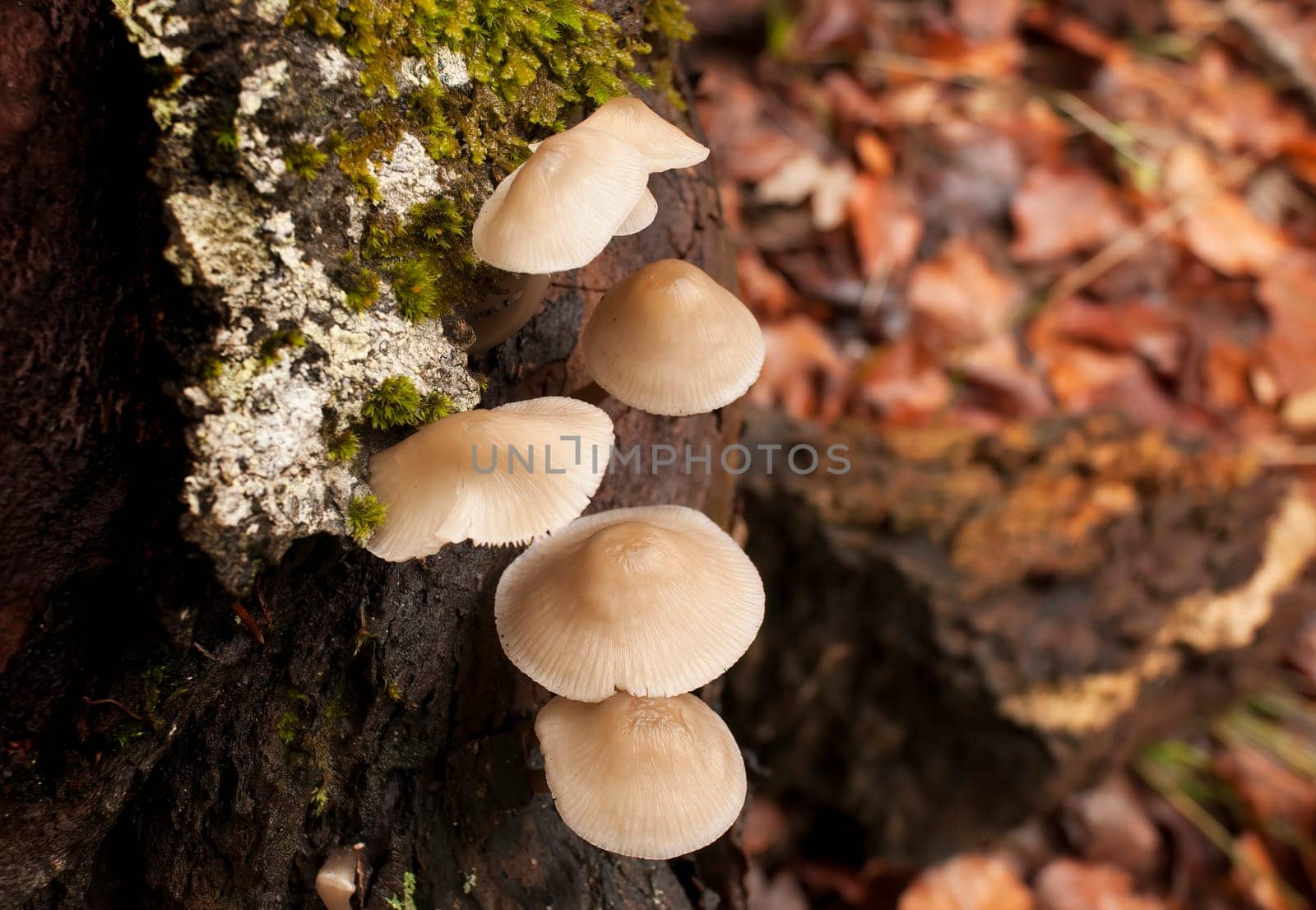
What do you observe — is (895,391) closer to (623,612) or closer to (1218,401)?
(1218,401)

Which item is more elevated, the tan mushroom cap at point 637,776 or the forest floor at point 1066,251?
the tan mushroom cap at point 637,776

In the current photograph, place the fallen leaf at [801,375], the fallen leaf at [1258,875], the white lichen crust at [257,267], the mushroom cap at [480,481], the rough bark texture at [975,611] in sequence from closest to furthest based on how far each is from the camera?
the white lichen crust at [257,267] → the mushroom cap at [480,481] → the rough bark texture at [975,611] → the fallen leaf at [1258,875] → the fallen leaf at [801,375]

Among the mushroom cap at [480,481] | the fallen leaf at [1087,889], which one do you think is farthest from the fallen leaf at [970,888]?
the mushroom cap at [480,481]

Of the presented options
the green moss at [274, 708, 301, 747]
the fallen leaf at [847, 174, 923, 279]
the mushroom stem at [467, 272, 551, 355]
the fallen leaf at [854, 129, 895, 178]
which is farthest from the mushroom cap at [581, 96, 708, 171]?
the fallen leaf at [854, 129, 895, 178]

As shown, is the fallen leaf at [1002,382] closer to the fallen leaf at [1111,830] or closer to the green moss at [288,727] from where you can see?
the fallen leaf at [1111,830]

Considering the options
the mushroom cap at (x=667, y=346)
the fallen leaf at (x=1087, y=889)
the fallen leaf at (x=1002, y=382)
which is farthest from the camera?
the fallen leaf at (x=1002, y=382)

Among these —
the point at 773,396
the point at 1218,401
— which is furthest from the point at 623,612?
the point at 1218,401
